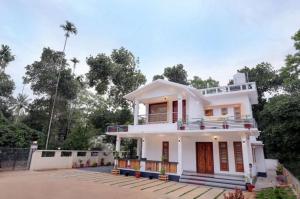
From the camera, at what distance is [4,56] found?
3161 cm

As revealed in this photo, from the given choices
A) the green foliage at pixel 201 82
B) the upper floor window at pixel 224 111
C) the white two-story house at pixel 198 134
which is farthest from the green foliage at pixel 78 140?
the green foliage at pixel 201 82

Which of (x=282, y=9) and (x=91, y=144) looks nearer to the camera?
(x=282, y=9)

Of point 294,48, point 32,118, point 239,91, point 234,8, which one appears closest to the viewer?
point 234,8

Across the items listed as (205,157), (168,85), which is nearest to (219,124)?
(205,157)

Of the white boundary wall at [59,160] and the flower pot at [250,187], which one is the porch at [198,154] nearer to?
the flower pot at [250,187]

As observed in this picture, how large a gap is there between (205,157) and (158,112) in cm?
557

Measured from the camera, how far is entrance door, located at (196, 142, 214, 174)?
14052 millimetres

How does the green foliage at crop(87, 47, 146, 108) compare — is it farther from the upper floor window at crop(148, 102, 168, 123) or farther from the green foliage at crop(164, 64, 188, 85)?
the upper floor window at crop(148, 102, 168, 123)

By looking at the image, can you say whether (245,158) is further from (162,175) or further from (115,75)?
(115,75)

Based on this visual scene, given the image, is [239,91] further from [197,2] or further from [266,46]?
[197,2]

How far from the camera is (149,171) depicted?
14188 millimetres

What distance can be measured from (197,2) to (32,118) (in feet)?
93.4

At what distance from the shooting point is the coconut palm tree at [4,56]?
31619mm

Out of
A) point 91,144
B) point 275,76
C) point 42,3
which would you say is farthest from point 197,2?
point 275,76
